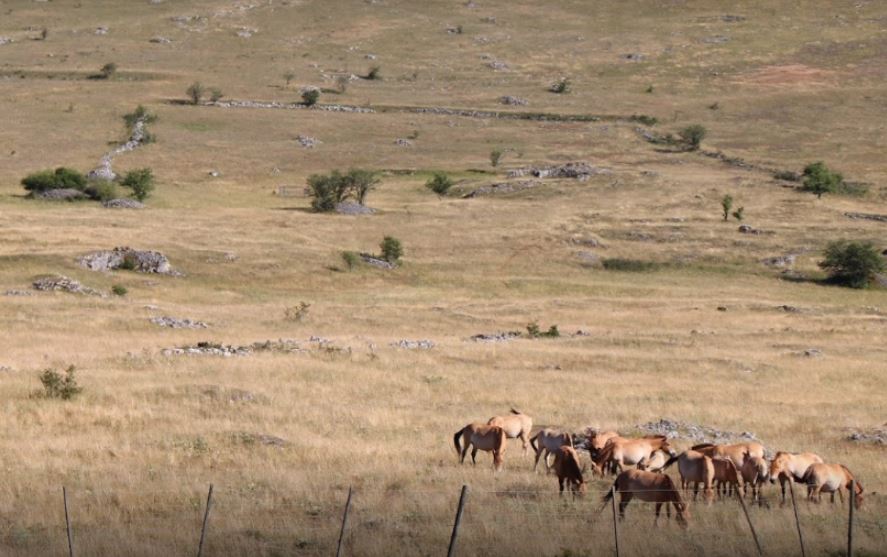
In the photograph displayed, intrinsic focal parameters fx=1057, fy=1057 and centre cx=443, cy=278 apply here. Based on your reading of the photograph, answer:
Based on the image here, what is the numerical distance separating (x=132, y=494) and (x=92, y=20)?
19389 centimetres

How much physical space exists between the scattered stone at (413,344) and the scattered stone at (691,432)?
14.5 metres

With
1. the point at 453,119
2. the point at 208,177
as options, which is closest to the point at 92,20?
the point at 453,119

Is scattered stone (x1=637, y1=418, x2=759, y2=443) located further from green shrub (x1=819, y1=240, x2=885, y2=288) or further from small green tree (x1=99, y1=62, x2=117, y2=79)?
small green tree (x1=99, y1=62, x2=117, y2=79)

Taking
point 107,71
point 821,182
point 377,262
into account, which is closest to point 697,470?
point 377,262

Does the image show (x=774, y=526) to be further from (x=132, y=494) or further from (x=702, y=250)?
(x=702, y=250)

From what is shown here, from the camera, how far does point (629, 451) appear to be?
814 inches

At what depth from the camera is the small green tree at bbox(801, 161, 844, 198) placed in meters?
95.9

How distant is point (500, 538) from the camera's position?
641 inches

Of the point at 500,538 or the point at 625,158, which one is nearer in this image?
the point at 500,538

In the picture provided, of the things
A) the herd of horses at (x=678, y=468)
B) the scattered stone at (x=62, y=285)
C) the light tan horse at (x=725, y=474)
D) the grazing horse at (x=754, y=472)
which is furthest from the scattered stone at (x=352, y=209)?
the light tan horse at (x=725, y=474)

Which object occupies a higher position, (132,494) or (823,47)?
(823,47)

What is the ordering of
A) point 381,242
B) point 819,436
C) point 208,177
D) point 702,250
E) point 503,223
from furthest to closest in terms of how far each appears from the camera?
point 208,177, point 503,223, point 702,250, point 381,242, point 819,436

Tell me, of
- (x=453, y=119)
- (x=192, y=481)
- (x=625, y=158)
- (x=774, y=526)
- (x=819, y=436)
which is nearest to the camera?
(x=774, y=526)

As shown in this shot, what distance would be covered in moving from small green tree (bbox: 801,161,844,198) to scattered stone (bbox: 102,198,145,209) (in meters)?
58.7
